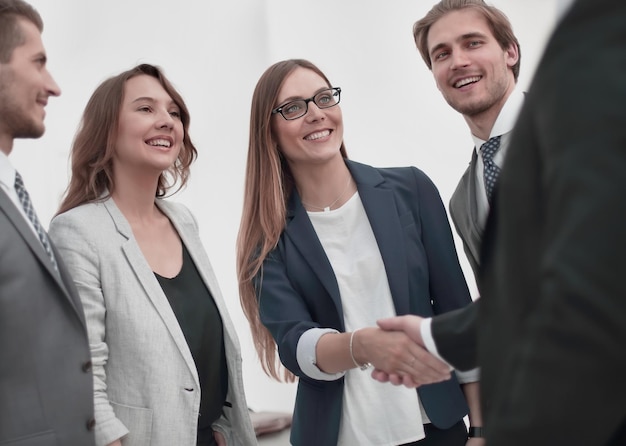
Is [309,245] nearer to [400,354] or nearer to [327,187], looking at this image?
[327,187]

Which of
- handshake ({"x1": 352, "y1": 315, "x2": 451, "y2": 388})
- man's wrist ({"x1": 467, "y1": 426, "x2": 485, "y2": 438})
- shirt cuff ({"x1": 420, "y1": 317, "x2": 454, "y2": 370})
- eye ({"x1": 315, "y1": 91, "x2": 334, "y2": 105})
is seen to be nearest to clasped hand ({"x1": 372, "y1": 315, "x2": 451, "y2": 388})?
handshake ({"x1": 352, "y1": 315, "x2": 451, "y2": 388})

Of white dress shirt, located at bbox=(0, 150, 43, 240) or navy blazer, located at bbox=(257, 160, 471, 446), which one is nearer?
white dress shirt, located at bbox=(0, 150, 43, 240)

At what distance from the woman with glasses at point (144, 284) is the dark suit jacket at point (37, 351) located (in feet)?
0.90

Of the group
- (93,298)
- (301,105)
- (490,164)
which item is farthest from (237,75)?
(93,298)

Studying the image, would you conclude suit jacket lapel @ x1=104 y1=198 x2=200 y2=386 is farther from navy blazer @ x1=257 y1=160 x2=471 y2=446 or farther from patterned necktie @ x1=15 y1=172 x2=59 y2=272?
patterned necktie @ x1=15 y1=172 x2=59 y2=272

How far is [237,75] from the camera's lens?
4559 millimetres

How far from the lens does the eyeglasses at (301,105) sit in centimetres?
228

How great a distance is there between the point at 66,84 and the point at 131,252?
235cm

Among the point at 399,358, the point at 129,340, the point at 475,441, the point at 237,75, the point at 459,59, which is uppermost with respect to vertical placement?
the point at 237,75

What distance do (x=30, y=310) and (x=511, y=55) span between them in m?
1.83

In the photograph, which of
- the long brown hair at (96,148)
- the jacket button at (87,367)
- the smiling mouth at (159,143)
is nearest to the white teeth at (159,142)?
the smiling mouth at (159,143)

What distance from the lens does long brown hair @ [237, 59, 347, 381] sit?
226 centimetres

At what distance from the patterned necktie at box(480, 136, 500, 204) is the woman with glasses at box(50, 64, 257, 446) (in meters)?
0.87

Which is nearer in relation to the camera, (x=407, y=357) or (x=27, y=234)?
(x=27, y=234)
